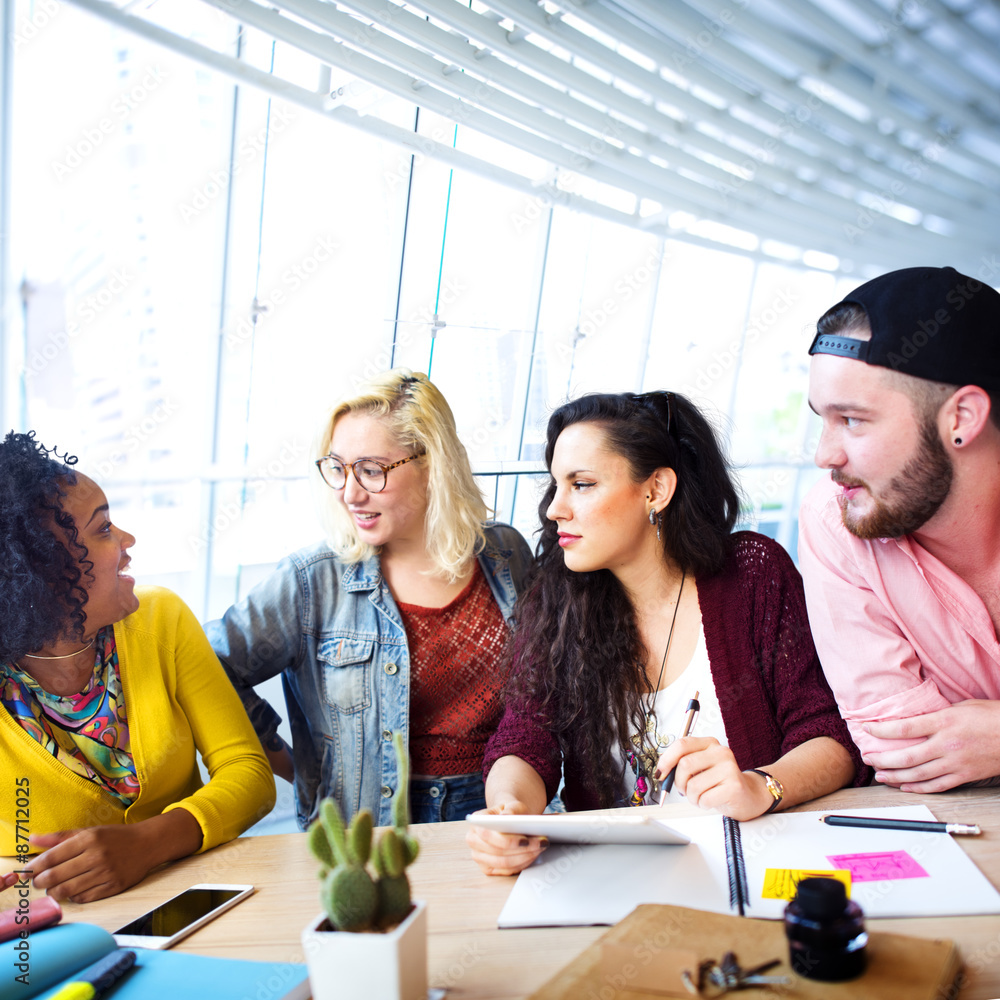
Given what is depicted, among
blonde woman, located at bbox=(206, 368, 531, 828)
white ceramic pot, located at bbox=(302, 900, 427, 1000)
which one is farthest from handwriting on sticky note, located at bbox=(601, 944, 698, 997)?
blonde woman, located at bbox=(206, 368, 531, 828)

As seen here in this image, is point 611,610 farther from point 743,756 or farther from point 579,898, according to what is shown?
point 579,898

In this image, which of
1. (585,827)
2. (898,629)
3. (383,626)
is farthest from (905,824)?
(383,626)

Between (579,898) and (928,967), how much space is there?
0.44 m

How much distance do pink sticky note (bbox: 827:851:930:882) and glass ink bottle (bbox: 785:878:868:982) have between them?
29 cm

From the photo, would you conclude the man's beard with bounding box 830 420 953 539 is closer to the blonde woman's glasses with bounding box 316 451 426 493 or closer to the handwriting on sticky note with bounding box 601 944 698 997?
the handwriting on sticky note with bounding box 601 944 698 997

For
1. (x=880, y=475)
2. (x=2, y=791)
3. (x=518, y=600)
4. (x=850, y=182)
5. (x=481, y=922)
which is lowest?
(x=2, y=791)

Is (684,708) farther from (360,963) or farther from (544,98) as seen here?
(544,98)

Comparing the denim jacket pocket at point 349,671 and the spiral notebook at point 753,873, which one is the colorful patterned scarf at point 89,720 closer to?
the denim jacket pocket at point 349,671

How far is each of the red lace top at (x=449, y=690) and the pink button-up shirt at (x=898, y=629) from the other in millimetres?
914

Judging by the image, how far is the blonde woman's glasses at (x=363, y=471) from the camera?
223 cm

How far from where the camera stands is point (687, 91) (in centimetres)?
539

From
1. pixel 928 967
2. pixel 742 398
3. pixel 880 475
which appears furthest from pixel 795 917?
pixel 742 398

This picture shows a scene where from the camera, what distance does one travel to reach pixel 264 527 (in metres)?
5.45

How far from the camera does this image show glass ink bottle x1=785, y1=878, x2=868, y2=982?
0.85m
